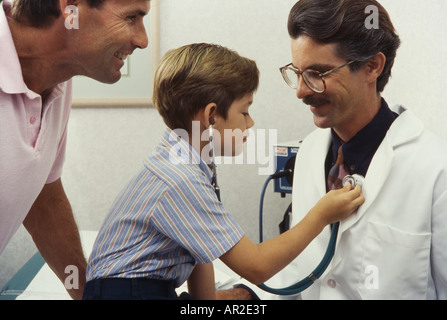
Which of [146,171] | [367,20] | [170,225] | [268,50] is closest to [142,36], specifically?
[146,171]

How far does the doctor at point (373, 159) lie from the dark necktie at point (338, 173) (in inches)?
0.8

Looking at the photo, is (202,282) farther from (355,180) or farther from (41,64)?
(41,64)

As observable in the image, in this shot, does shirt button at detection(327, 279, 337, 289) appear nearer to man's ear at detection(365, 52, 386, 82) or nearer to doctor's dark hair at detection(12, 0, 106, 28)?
man's ear at detection(365, 52, 386, 82)

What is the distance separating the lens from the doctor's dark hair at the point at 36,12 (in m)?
0.85

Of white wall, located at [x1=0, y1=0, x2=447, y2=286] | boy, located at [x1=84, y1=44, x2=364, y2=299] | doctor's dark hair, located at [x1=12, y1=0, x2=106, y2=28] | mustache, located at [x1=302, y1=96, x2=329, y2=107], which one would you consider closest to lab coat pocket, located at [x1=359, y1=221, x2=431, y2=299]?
boy, located at [x1=84, y1=44, x2=364, y2=299]

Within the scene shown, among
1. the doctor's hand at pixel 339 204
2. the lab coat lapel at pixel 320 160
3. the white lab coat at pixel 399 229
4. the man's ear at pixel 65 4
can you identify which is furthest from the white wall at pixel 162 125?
the man's ear at pixel 65 4

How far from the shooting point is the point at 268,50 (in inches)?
92.9

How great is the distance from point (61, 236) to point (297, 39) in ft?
2.31

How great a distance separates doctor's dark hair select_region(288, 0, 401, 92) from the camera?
1.04m

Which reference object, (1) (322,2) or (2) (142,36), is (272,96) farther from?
(2) (142,36)

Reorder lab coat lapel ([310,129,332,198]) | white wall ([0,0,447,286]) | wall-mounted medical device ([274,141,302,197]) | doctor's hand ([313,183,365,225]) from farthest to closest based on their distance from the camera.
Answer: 1. white wall ([0,0,447,286])
2. wall-mounted medical device ([274,141,302,197])
3. lab coat lapel ([310,129,332,198])
4. doctor's hand ([313,183,365,225])

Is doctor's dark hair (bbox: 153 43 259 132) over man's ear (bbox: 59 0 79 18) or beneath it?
beneath

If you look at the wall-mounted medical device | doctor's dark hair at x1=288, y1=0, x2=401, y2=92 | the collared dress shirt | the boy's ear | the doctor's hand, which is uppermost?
doctor's dark hair at x1=288, y1=0, x2=401, y2=92

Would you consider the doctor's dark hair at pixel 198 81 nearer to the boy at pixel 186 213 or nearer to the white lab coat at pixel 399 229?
the boy at pixel 186 213
